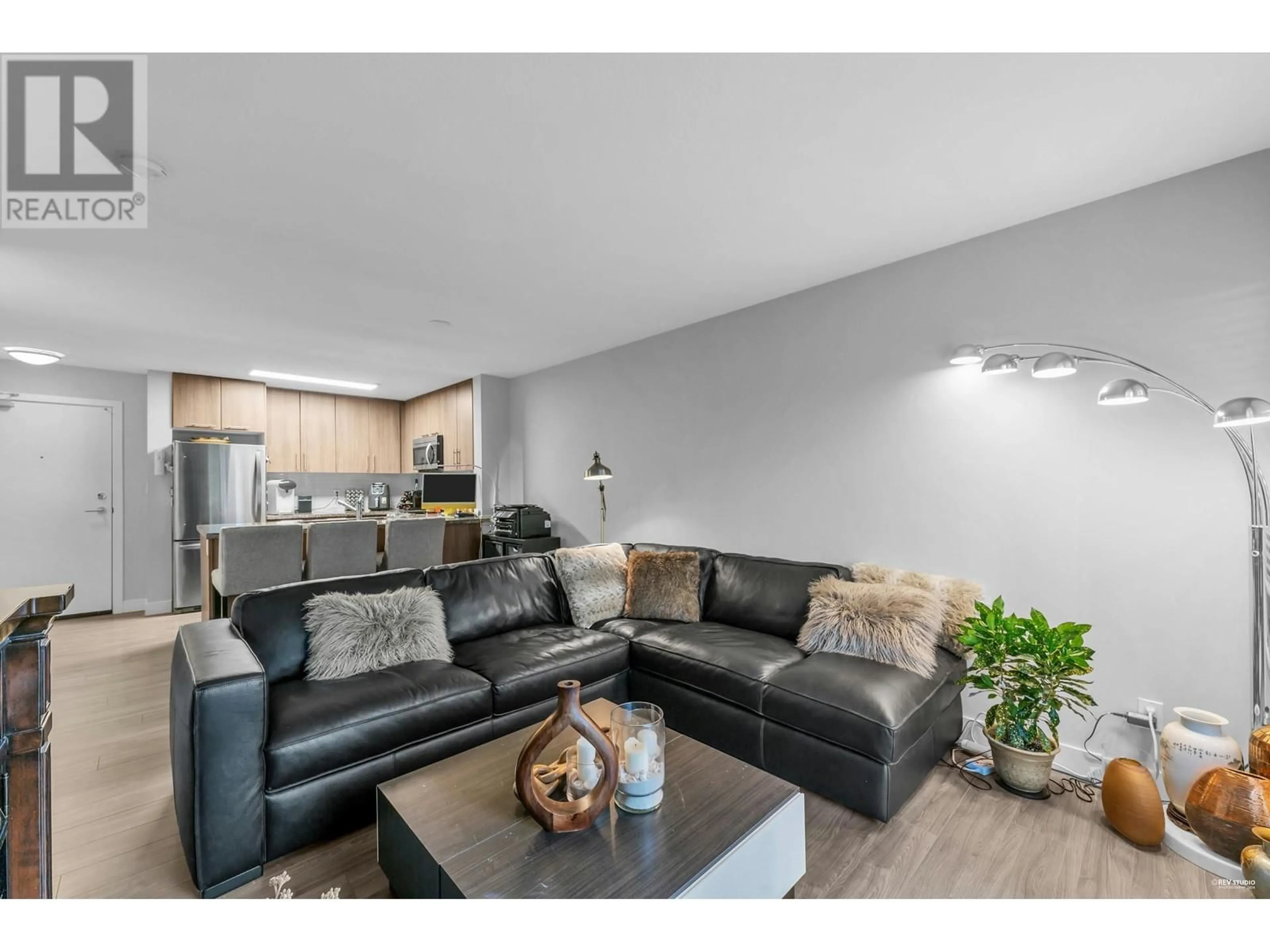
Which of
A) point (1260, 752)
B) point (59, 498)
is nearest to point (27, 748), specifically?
point (1260, 752)

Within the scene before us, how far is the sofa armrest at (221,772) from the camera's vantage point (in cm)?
153

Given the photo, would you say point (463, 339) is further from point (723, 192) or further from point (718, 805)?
point (718, 805)

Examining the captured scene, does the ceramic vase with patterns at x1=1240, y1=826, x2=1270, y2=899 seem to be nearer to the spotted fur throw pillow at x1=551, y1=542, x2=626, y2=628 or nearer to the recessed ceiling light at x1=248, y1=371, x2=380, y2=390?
the spotted fur throw pillow at x1=551, y1=542, x2=626, y2=628

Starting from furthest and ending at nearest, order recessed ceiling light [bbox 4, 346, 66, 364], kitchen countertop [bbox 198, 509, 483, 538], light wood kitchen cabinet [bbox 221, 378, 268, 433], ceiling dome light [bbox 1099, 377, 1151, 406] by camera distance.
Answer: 1. light wood kitchen cabinet [bbox 221, 378, 268, 433]
2. kitchen countertop [bbox 198, 509, 483, 538]
3. recessed ceiling light [bbox 4, 346, 66, 364]
4. ceiling dome light [bbox 1099, 377, 1151, 406]

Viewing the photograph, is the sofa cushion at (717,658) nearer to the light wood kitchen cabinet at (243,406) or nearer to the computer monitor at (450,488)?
the computer monitor at (450,488)

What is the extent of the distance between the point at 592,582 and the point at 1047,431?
2450mm

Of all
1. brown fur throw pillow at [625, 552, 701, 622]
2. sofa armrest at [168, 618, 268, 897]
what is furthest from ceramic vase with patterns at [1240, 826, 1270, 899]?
sofa armrest at [168, 618, 268, 897]

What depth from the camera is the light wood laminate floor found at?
61.7 inches

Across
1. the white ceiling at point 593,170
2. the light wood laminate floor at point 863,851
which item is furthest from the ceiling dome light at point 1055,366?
the light wood laminate floor at point 863,851

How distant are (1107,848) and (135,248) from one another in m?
4.71

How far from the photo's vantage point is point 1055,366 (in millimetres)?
2000

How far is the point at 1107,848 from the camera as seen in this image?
1.74 metres

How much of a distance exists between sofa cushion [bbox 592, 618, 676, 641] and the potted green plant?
150cm

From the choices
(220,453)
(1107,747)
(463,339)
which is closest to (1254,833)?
(1107,747)
